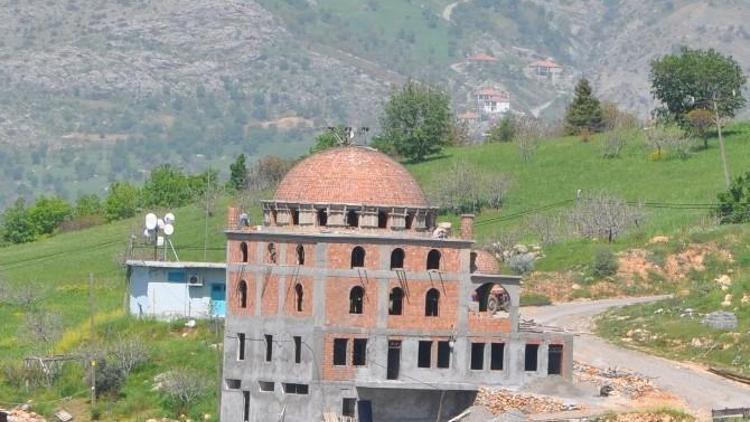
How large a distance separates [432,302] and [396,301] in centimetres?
128

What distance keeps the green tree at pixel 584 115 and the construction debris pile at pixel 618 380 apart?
8100cm

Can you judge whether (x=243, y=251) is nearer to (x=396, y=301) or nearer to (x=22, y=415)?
(x=396, y=301)

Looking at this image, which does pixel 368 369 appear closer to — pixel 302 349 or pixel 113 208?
pixel 302 349

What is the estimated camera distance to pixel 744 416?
2852 inches

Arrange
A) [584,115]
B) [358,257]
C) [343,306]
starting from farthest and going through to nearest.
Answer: [584,115], [358,257], [343,306]

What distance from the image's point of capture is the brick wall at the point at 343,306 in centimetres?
7794

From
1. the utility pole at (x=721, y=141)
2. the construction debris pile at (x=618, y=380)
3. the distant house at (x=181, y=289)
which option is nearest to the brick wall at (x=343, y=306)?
the construction debris pile at (x=618, y=380)

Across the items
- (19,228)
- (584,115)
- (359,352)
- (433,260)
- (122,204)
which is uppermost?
(584,115)

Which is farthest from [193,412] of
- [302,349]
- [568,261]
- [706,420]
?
[568,261]

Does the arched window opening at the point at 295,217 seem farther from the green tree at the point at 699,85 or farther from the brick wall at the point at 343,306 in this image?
the green tree at the point at 699,85

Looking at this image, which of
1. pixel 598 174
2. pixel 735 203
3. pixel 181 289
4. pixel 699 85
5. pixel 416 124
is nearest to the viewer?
pixel 181 289

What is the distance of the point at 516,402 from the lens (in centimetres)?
7644

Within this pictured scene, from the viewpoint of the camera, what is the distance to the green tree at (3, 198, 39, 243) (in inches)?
6673

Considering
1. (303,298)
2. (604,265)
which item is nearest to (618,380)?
A: (303,298)
